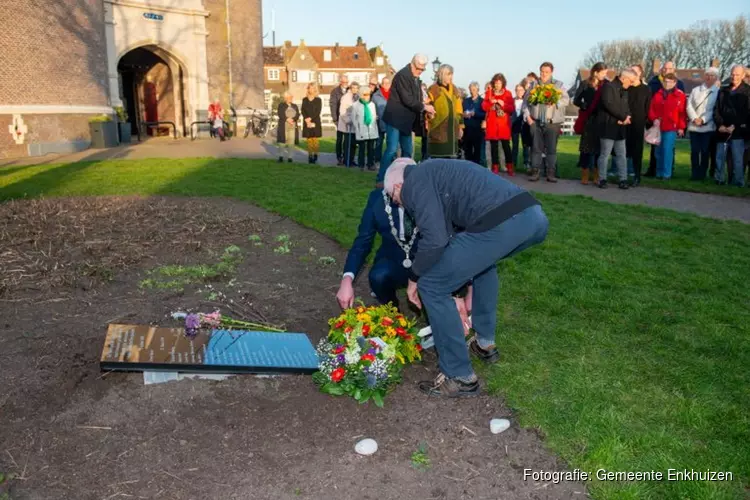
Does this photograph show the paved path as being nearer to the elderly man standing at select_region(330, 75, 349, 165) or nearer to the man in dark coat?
the elderly man standing at select_region(330, 75, 349, 165)

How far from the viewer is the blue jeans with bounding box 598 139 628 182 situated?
12.4 metres

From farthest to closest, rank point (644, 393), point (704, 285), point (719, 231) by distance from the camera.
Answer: point (719, 231)
point (704, 285)
point (644, 393)

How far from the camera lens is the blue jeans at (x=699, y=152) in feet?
45.4

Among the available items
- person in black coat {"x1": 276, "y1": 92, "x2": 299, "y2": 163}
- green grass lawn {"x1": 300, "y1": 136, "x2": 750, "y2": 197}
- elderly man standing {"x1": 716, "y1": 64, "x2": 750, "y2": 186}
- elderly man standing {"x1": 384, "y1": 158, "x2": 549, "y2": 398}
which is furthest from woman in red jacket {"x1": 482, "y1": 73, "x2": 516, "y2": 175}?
elderly man standing {"x1": 384, "y1": 158, "x2": 549, "y2": 398}

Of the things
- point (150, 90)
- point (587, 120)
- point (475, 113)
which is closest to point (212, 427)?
point (587, 120)

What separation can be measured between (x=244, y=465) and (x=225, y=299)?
2.74 meters

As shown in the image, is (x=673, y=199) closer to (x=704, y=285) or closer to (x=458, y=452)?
(x=704, y=285)

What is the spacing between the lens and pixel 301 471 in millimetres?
3326

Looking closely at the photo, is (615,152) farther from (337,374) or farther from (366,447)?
(366,447)

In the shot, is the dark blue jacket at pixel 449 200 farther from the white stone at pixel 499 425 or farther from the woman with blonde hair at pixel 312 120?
the woman with blonde hair at pixel 312 120

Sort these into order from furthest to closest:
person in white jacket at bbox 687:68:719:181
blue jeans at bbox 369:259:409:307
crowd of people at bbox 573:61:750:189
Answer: person in white jacket at bbox 687:68:719:181
crowd of people at bbox 573:61:750:189
blue jeans at bbox 369:259:409:307

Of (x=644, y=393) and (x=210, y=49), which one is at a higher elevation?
(x=210, y=49)

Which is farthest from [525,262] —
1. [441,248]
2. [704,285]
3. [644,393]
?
[441,248]

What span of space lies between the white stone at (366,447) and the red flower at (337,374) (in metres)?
0.60
